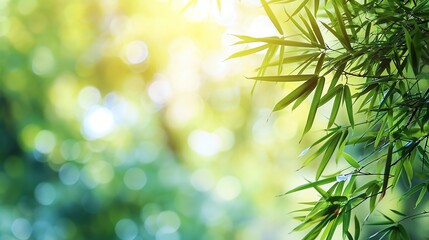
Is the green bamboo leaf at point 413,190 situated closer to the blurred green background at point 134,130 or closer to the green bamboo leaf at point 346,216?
the green bamboo leaf at point 346,216

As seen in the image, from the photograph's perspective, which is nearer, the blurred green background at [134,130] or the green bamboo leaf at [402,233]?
the green bamboo leaf at [402,233]

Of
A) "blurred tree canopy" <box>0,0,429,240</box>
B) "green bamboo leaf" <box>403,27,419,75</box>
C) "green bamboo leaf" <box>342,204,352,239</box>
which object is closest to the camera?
"green bamboo leaf" <box>403,27,419,75</box>

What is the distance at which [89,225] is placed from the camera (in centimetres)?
466

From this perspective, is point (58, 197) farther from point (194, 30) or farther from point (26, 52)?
point (194, 30)

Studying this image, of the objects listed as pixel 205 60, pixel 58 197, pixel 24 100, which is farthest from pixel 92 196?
pixel 205 60

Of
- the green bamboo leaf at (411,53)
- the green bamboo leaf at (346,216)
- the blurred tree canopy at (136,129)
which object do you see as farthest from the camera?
the blurred tree canopy at (136,129)

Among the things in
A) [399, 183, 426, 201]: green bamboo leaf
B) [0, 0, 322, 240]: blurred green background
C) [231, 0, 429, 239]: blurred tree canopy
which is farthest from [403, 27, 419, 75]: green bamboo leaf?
[0, 0, 322, 240]: blurred green background

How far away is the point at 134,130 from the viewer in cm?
485

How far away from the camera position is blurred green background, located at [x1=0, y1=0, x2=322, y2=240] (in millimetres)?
4551

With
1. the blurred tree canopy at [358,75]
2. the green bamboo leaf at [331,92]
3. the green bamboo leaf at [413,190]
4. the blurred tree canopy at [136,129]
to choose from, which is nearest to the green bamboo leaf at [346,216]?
the blurred tree canopy at [358,75]

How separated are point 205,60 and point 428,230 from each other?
2704mm

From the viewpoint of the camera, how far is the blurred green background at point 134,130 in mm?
4551

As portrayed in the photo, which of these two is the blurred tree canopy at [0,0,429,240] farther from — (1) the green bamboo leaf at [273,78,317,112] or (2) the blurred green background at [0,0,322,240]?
(1) the green bamboo leaf at [273,78,317,112]

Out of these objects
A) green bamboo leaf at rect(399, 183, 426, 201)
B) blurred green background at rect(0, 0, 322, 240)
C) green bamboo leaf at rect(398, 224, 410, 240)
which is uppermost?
blurred green background at rect(0, 0, 322, 240)
